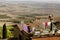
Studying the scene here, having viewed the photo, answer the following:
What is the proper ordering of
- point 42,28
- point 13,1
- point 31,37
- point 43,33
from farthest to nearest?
point 13,1 → point 42,28 → point 43,33 → point 31,37

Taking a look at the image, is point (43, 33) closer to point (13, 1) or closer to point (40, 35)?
point (40, 35)

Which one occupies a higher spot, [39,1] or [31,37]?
[31,37]

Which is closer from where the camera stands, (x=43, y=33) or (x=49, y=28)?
(x=43, y=33)

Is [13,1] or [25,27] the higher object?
[25,27]

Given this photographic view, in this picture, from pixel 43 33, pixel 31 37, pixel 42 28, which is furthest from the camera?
pixel 42 28

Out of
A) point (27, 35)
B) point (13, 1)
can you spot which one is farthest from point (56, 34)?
point (13, 1)

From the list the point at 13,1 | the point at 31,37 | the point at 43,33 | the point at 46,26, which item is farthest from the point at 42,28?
the point at 13,1

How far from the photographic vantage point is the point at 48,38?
10258 millimetres

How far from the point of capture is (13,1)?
294 feet

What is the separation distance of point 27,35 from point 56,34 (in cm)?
159

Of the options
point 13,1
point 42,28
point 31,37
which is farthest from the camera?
point 13,1

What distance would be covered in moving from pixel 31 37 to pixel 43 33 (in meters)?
1.00

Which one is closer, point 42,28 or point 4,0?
point 42,28

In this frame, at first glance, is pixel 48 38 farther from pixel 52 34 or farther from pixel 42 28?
pixel 42 28
